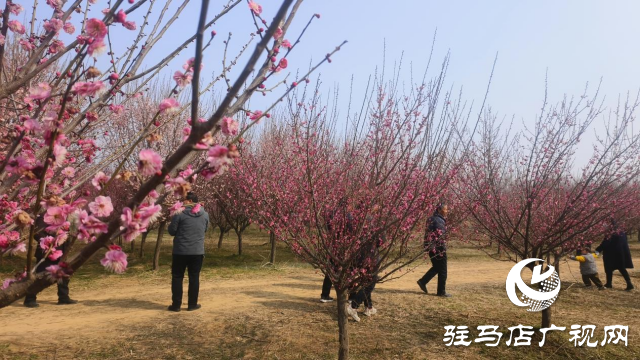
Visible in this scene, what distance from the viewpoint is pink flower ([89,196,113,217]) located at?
4.41ft

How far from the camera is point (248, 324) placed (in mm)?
5352

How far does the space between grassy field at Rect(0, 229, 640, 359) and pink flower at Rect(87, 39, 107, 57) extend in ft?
12.3

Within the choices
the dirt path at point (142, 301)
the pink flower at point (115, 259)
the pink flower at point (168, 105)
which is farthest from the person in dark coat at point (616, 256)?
the pink flower at point (115, 259)

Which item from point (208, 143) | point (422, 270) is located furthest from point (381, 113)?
point (422, 270)

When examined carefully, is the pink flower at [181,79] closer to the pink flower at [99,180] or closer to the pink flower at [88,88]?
the pink flower at [88,88]

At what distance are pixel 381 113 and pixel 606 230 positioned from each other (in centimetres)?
696

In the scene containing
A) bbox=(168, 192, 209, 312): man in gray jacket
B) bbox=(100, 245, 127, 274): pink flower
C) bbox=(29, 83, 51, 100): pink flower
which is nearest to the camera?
bbox=(100, 245, 127, 274): pink flower

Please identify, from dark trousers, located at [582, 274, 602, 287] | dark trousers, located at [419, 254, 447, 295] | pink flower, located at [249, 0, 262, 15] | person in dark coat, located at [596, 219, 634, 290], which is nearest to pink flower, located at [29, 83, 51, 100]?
pink flower, located at [249, 0, 262, 15]

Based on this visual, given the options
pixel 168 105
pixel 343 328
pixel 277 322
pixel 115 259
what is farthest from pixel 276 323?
pixel 168 105

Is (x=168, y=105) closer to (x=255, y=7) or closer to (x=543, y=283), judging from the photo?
(x=255, y=7)

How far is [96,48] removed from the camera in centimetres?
146

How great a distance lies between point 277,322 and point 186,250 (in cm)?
172

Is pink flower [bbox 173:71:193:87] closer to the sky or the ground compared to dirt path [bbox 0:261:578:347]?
closer to the sky

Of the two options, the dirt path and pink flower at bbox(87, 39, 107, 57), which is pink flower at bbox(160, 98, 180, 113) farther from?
the dirt path
